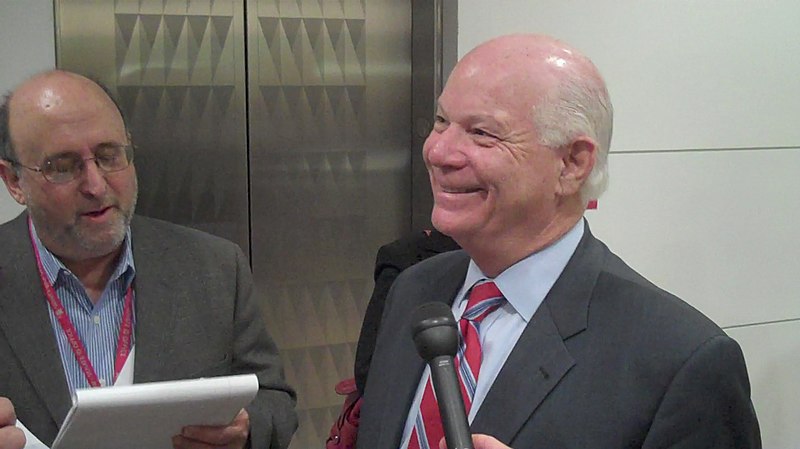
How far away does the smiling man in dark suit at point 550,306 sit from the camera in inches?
53.7

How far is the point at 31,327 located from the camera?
6.33ft

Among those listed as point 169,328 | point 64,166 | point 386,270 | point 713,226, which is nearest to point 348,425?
point 386,270

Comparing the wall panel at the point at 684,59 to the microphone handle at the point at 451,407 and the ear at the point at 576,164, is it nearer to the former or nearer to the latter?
the ear at the point at 576,164

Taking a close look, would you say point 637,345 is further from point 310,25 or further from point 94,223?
point 310,25

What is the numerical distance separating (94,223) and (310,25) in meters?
1.71

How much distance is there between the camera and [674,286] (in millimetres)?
3955

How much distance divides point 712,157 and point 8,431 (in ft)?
10.9

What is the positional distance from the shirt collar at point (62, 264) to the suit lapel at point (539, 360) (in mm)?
1033

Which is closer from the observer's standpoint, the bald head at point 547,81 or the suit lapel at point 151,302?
the bald head at point 547,81

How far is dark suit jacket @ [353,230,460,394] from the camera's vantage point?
281cm

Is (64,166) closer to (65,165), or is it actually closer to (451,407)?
(65,165)

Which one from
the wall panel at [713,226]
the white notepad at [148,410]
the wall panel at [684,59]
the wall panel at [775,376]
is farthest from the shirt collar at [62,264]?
the wall panel at [775,376]

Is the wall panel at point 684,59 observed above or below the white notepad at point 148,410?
above

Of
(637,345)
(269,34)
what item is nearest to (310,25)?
(269,34)
